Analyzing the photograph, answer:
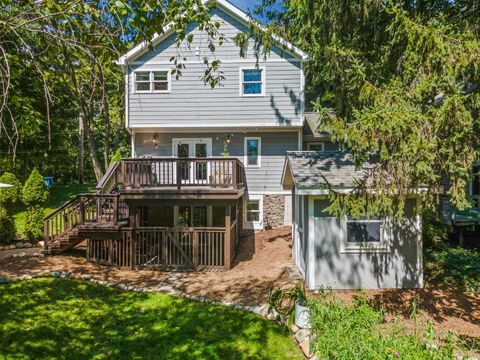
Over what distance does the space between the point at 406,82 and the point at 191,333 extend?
6961 mm

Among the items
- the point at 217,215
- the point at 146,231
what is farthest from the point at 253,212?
the point at 146,231

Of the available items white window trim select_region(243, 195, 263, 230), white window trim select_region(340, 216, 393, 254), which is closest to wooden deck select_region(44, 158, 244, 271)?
white window trim select_region(243, 195, 263, 230)

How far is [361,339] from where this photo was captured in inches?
173

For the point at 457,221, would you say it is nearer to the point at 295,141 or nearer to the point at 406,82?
the point at 295,141

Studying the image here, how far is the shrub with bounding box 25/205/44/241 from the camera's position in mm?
11781

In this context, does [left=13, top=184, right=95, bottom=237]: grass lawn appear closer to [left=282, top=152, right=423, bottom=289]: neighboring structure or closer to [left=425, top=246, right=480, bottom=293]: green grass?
[left=282, top=152, right=423, bottom=289]: neighboring structure

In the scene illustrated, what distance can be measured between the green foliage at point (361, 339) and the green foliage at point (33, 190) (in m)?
10.8

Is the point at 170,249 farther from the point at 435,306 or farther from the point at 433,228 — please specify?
the point at 433,228

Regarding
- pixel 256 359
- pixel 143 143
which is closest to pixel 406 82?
pixel 256 359

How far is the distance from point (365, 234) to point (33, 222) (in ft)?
39.0

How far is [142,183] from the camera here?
33.7 feet

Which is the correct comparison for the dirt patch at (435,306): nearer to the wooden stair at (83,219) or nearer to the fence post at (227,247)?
the fence post at (227,247)

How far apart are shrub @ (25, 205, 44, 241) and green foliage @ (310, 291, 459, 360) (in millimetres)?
11107

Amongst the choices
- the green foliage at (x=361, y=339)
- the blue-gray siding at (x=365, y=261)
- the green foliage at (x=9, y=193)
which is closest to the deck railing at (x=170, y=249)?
the blue-gray siding at (x=365, y=261)
